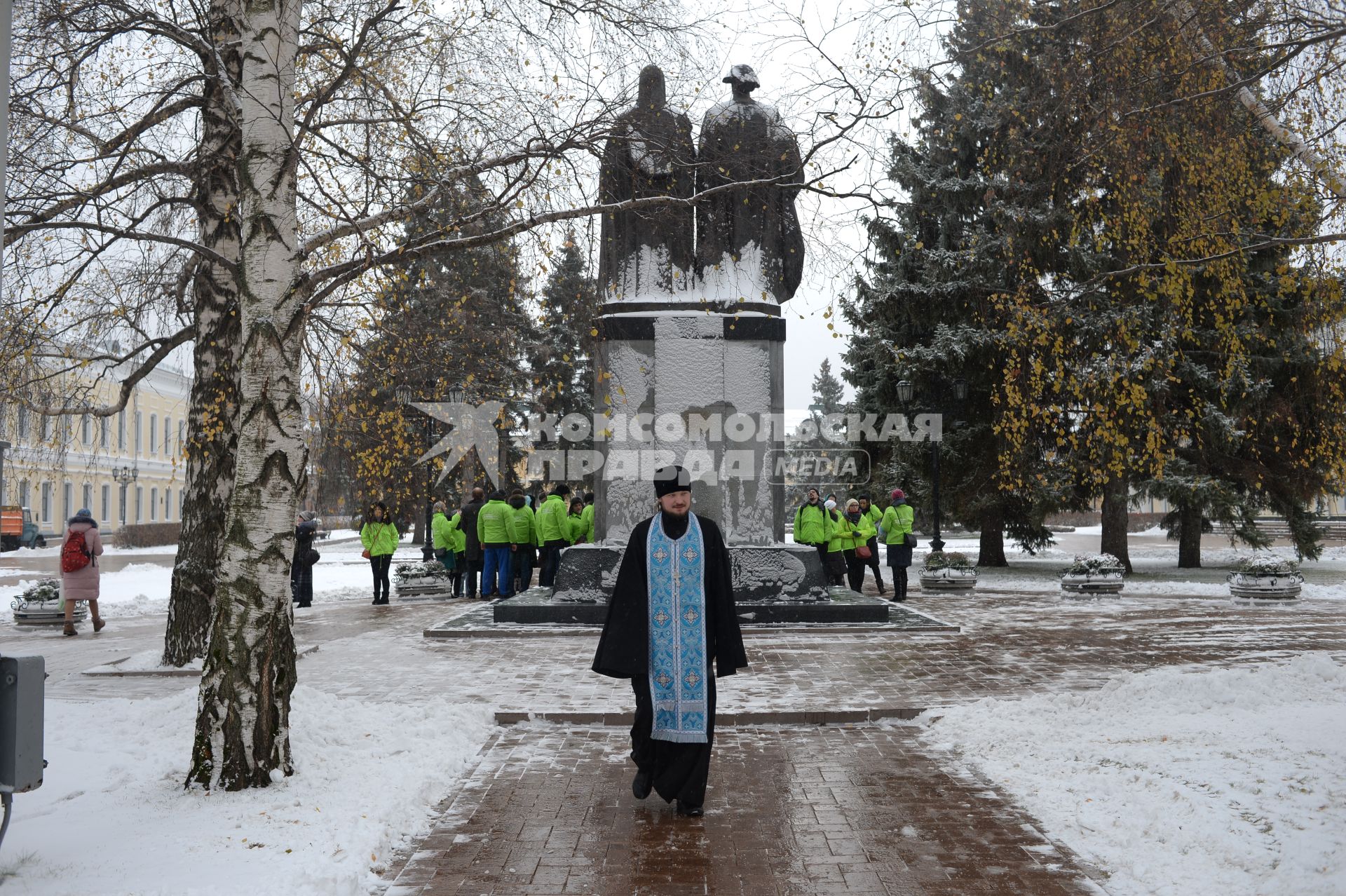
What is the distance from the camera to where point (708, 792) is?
652cm

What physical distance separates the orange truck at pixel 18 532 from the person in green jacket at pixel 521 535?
30.7 metres

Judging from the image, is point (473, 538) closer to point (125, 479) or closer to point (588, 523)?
point (588, 523)

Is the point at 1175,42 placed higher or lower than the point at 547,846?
higher

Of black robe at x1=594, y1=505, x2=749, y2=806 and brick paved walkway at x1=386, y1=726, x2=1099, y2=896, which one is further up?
black robe at x1=594, y1=505, x2=749, y2=806

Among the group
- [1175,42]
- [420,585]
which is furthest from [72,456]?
[1175,42]

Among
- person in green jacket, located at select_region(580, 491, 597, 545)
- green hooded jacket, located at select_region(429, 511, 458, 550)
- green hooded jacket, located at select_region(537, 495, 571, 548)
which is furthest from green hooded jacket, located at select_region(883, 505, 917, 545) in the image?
green hooded jacket, located at select_region(429, 511, 458, 550)

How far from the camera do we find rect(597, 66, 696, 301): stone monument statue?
8.57 meters

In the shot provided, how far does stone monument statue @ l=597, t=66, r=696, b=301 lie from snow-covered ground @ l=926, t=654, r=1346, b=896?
4.64 metres

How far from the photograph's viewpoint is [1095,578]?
20.3m

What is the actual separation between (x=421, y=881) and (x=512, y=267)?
560 centimetres

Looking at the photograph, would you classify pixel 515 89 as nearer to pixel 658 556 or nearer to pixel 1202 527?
pixel 658 556

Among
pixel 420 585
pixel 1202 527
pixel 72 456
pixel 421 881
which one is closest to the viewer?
pixel 421 881

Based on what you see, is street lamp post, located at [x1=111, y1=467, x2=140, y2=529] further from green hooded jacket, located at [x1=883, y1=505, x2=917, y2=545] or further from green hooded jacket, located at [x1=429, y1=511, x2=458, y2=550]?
green hooded jacket, located at [x1=883, y1=505, x2=917, y2=545]

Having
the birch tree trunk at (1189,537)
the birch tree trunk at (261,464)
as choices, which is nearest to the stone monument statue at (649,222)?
the birch tree trunk at (261,464)
